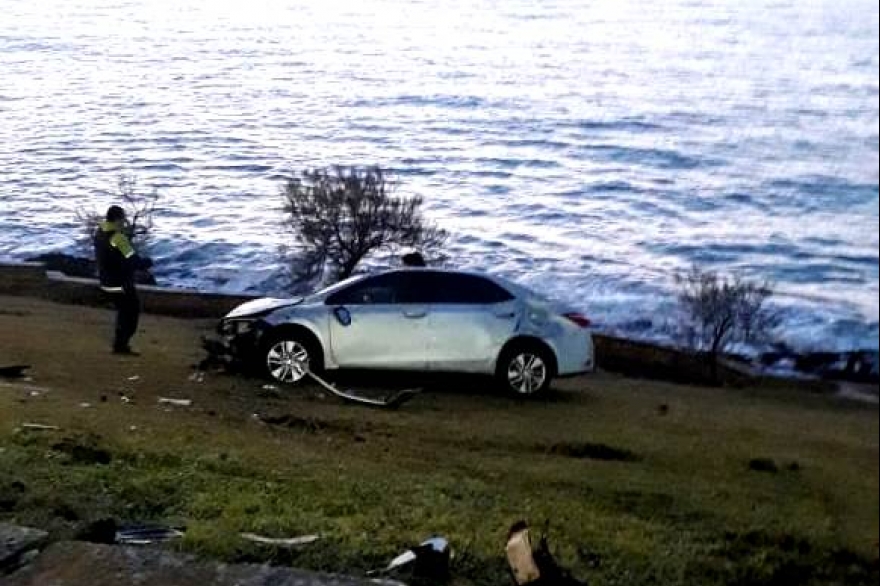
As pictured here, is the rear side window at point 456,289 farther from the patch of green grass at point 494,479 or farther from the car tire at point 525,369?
the patch of green grass at point 494,479

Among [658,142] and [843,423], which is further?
[658,142]

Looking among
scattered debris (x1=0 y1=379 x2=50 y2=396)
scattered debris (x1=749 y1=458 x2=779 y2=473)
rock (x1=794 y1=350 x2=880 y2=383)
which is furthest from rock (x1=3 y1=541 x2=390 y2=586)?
rock (x1=794 y1=350 x2=880 y2=383)

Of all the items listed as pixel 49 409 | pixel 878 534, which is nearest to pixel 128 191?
pixel 49 409

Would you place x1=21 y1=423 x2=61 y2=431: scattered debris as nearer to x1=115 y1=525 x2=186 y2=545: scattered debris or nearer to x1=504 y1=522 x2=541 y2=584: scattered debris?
x1=115 y1=525 x2=186 y2=545: scattered debris

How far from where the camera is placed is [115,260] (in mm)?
3109

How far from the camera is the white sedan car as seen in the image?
274 centimetres

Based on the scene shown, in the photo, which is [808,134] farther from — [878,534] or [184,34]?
[184,34]

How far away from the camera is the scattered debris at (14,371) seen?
11.4ft

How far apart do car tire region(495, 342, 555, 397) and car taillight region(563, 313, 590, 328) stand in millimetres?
109

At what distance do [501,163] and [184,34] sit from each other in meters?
0.77

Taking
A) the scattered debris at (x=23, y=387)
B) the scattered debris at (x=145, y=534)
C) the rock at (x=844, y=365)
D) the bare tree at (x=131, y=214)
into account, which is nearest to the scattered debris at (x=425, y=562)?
the scattered debris at (x=145, y=534)

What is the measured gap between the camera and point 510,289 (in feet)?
9.11

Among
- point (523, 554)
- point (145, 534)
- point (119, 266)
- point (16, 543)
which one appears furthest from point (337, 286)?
point (16, 543)

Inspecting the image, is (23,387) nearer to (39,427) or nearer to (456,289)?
(39,427)
